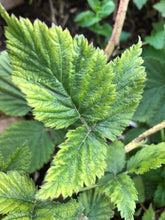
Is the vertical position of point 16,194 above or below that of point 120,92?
below

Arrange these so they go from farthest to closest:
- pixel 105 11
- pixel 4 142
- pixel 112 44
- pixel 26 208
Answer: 1. pixel 105 11
2. pixel 4 142
3. pixel 112 44
4. pixel 26 208

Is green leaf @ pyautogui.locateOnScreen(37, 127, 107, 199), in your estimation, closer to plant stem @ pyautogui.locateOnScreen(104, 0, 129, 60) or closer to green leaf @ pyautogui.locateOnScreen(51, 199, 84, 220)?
green leaf @ pyautogui.locateOnScreen(51, 199, 84, 220)

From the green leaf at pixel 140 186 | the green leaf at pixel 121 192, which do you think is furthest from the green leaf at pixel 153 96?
the green leaf at pixel 121 192

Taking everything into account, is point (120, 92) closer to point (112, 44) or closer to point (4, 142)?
point (112, 44)

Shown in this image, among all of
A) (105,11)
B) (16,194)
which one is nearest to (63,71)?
(16,194)

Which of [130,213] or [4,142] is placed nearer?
[130,213]

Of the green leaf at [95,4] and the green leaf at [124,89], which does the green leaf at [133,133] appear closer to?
the green leaf at [124,89]
